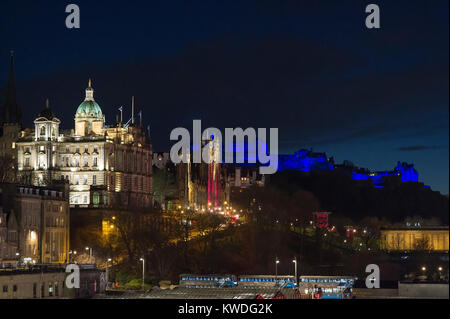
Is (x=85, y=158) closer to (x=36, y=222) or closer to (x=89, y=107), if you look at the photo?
(x=89, y=107)

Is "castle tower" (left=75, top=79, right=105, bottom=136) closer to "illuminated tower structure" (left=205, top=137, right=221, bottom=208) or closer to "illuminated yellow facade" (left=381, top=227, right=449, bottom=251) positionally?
"illuminated tower structure" (left=205, top=137, right=221, bottom=208)

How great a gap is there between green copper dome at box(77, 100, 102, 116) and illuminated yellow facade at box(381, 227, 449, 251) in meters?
47.2

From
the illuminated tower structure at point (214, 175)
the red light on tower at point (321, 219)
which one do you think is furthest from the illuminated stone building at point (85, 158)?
the illuminated tower structure at point (214, 175)

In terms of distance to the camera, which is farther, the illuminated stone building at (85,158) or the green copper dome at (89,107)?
the green copper dome at (89,107)

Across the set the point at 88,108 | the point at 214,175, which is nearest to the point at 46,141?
the point at 88,108

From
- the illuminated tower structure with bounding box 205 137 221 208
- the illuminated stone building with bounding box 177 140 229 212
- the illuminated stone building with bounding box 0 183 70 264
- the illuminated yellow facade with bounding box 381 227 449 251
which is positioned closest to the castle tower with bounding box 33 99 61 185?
the illuminated stone building with bounding box 0 183 70 264

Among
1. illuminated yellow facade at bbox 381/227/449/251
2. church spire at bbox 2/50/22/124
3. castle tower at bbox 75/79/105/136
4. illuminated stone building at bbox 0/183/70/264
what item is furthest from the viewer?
church spire at bbox 2/50/22/124

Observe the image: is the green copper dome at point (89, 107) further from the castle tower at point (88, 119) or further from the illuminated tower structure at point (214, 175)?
the illuminated tower structure at point (214, 175)

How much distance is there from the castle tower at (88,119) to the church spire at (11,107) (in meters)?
21.9

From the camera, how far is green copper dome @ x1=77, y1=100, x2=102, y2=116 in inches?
5763

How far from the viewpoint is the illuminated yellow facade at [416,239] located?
141125 millimetres

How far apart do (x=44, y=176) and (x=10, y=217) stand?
113 feet

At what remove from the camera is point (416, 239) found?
474 feet

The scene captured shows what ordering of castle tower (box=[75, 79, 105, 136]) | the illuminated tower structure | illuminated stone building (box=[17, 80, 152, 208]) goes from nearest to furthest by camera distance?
illuminated stone building (box=[17, 80, 152, 208]) → castle tower (box=[75, 79, 105, 136]) → the illuminated tower structure
